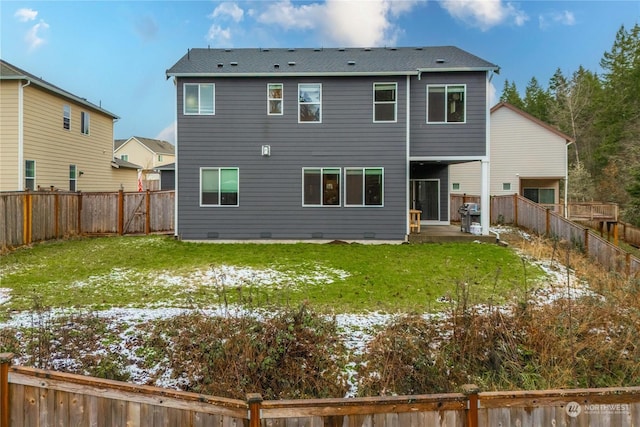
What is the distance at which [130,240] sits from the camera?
13258mm

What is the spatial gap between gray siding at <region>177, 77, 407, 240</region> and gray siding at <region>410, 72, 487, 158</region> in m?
1.66

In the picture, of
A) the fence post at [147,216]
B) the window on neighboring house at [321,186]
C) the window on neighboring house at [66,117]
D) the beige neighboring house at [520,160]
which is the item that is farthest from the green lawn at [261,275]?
the beige neighboring house at [520,160]

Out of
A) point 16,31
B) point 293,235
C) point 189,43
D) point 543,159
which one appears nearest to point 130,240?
point 293,235

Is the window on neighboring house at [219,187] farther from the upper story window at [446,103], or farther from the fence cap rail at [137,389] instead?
the fence cap rail at [137,389]

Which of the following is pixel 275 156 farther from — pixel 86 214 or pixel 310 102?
pixel 86 214

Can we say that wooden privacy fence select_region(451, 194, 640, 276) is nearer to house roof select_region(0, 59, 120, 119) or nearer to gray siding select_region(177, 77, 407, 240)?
gray siding select_region(177, 77, 407, 240)

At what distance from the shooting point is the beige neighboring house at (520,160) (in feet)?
71.4

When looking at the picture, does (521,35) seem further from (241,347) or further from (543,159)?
(241,347)

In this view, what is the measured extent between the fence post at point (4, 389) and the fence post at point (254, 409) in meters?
1.65

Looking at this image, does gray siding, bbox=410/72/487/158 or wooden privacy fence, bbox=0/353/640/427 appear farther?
gray siding, bbox=410/72/487/158

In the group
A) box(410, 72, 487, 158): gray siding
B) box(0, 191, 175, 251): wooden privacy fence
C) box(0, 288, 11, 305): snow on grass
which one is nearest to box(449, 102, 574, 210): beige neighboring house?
box(410, 72, 487, 158): gray siding

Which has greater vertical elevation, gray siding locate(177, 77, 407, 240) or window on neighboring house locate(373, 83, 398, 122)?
window on neighboring house locate(373, 83, 398, 122)

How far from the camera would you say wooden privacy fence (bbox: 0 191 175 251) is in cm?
1161

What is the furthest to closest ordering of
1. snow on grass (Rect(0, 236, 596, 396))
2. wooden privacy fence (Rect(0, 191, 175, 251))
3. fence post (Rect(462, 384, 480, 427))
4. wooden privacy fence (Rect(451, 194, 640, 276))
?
wooden privacy fence (Rect(0, 191, 175, 251)) < wooden privacy fence (Rect(451, 194, 640, 276)) < snow on grass (Rect(0, 236, 596, 396)) < fence post (Rect(462, 384, 480, 427))
